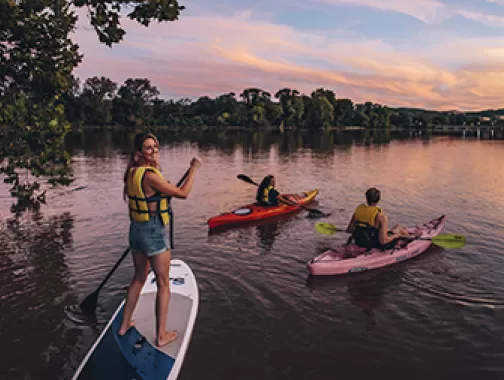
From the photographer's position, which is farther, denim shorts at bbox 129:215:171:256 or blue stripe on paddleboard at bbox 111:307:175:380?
denim shorts at bbox 129:215:171:256

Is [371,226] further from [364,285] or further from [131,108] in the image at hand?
[131,108]

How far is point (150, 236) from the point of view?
4.34 meters

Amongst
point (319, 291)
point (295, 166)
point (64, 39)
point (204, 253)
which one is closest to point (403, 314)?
point (319, 291)

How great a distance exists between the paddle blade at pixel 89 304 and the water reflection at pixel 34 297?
0.34 m

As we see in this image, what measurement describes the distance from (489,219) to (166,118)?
364 ft

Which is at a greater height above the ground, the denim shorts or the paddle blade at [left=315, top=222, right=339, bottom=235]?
the denim shorts

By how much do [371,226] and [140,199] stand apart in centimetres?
561

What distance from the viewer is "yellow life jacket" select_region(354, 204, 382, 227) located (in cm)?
828

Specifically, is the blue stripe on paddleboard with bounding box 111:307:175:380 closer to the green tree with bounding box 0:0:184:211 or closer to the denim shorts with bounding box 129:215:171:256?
the denim shorts with bounding box 129:215:171:256

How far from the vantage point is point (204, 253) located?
950cm

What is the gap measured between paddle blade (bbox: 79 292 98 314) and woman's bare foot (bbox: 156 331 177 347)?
7.21 ft

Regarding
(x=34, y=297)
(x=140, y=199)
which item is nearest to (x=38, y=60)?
(x=34, y=297)

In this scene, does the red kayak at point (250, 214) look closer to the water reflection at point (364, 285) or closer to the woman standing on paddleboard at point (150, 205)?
the water reflection at point (364, 285)

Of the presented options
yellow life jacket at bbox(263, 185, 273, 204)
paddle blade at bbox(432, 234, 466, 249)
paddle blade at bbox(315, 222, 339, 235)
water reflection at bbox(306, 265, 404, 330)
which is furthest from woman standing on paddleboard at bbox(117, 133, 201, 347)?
yellow life jacket at bbox(263, 185, 273, 204)
